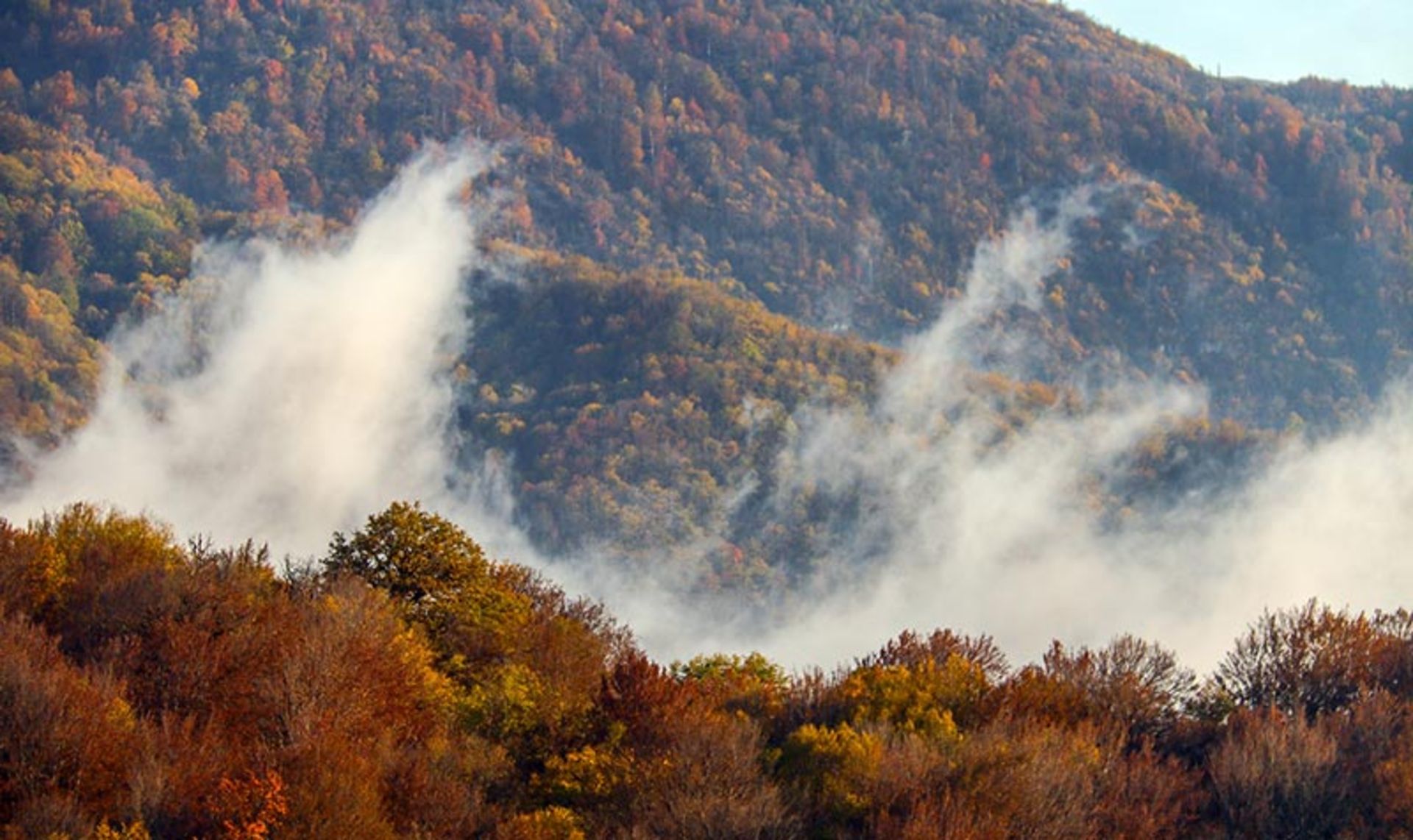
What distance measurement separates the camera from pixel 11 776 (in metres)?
73.8

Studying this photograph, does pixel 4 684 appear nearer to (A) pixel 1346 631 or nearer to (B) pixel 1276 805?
(B) pixel 1276 805

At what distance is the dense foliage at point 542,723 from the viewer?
246 ft

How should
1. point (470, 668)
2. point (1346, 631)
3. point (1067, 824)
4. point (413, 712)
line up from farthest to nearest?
point (1346, 631) < point (470, 668) < point (413, 712) < point (1067, 824)

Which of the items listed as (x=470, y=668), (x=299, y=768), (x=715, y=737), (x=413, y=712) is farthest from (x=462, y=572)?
(x=299, y=768)

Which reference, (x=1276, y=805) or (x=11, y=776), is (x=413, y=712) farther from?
(x=1276, y=805)

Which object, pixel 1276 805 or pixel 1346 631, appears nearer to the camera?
pixel 1276 805

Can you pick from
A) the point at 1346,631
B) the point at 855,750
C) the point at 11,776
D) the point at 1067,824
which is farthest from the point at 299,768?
the point at 1346,631

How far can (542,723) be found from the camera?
93500mm

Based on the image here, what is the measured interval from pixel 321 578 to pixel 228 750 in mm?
34963

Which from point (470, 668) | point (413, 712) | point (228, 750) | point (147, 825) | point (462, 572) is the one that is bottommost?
point (147, 825)

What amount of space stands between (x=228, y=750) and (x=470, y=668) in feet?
88.5

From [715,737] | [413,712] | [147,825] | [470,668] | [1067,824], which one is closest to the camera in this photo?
[147,825]

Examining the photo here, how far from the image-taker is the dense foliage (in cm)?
7494

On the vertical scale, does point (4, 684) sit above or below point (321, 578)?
below
